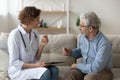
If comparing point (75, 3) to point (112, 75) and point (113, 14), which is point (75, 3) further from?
point (112, 75)

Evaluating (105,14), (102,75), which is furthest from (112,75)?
(105,14)

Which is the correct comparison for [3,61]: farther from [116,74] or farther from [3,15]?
[3,15]

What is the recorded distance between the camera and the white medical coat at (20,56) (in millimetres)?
2373

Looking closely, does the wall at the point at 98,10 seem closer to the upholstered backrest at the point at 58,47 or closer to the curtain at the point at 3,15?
the curtain at the point at 3,15

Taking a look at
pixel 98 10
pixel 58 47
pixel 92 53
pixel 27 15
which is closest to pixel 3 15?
pixel 98 10

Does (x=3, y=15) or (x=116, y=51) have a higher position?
(x=3, y=15)

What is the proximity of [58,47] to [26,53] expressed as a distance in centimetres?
62

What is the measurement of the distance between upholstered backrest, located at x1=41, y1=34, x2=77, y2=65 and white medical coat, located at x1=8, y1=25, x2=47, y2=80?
464 mm

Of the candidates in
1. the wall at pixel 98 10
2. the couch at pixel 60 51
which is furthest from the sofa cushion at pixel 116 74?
the wall at pixel 98 10

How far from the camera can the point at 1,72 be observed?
8.59 feet

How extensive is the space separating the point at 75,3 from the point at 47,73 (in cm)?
341

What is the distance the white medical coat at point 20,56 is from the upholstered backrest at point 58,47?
0.46 metres

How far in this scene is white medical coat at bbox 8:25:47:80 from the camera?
237cm

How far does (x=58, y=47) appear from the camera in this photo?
3.00m
